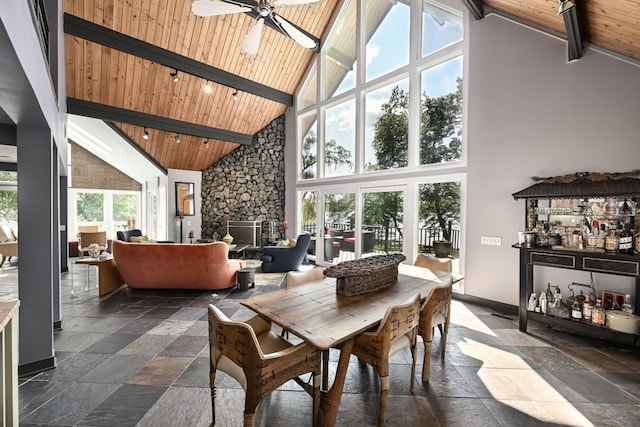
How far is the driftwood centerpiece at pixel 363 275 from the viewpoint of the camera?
2146 mm

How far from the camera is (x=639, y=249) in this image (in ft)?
8.35

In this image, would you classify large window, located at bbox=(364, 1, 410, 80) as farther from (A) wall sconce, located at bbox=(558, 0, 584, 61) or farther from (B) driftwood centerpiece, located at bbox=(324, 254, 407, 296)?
(B) driftwood centerpiece, located at bbox=(324, 254, 407, 296)

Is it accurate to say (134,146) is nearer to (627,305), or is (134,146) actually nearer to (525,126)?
(525,126)

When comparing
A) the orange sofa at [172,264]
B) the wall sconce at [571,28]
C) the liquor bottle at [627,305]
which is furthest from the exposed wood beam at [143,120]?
the liquor bottle at [627,305]

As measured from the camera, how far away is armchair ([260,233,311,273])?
5844 millimetres

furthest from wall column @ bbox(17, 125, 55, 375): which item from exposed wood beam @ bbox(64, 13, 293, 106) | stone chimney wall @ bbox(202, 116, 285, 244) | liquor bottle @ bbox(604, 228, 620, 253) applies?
stone chimney wall @ bbox(202, 116, 285, 244)

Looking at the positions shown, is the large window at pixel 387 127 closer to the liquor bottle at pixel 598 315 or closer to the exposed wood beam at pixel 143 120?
the liquor bottle at pixel 598 315

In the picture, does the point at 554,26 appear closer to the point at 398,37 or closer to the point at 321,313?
the point at 398,37

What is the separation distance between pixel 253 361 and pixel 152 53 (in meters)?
5.54

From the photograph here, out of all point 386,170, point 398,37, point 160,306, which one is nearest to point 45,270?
point 160,306

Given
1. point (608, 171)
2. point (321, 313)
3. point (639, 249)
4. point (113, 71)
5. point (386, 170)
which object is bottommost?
point (321, 313)

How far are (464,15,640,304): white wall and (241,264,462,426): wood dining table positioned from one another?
187 cm

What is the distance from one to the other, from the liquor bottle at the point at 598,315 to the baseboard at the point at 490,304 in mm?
894

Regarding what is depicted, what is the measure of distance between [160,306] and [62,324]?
3.31 feet
